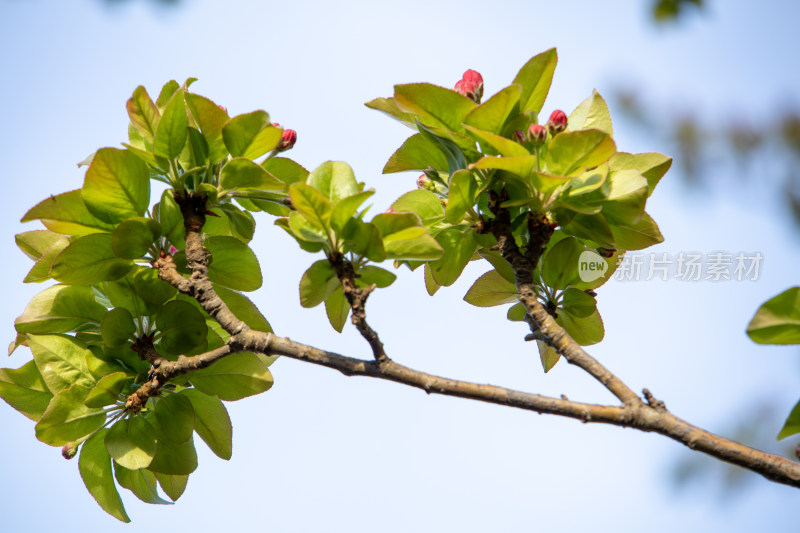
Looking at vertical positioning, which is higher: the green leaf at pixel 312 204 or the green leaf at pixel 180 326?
the green leaf at pixel 312 204

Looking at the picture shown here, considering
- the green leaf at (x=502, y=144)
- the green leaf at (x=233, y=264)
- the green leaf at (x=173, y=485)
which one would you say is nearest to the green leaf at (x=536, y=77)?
the green leaf at (x=502, y=144)

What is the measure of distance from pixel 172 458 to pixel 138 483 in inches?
4.9

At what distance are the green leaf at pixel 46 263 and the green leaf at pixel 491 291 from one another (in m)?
0.81

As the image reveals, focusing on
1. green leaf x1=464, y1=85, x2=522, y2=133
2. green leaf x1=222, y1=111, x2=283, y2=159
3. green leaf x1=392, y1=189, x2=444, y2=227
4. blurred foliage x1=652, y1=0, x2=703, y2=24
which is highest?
blurred foliage x1=652, y1=0, x2=703, y2=24

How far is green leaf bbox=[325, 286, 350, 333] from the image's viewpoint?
1.31 m

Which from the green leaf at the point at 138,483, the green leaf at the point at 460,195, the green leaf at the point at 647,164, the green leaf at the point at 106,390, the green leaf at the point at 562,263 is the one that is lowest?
the green leaf at the point at 138,483

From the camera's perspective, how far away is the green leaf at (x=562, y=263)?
4.32 feet

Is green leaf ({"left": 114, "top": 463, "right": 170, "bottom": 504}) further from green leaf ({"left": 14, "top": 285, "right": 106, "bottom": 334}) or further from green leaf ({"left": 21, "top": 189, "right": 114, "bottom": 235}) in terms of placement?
green leaf ({"left": 21, "top": 189, "right": 114, "bottom": 235})

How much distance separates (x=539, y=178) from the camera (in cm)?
115

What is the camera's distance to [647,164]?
1.25 m

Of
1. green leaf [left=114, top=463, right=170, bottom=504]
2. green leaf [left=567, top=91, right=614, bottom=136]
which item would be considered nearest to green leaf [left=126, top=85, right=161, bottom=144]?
green leaf [left=114, top=463, right=170, bottom=504]

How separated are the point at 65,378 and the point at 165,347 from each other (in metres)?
0.19

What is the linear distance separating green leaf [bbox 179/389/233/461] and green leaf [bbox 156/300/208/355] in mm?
104

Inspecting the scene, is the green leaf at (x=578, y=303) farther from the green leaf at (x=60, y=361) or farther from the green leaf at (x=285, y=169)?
the green leaf at (x=60, y=361)
